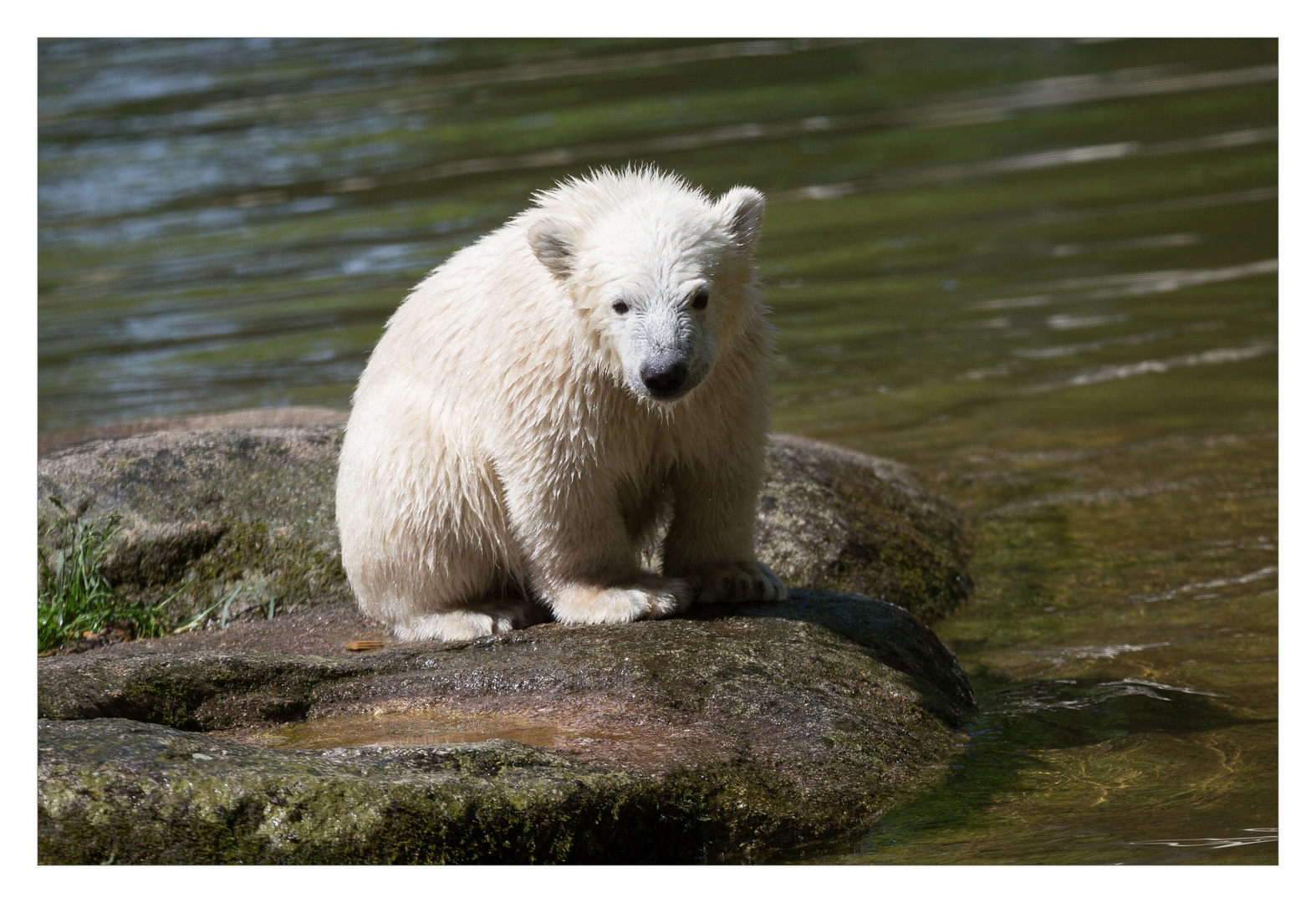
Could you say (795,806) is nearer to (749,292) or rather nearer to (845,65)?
(749,292)

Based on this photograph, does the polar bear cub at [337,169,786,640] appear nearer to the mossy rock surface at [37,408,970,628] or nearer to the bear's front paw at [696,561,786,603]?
the bear's front paw at [696,561,786,603]

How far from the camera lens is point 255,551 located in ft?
23.6

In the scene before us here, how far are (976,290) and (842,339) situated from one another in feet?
6.26

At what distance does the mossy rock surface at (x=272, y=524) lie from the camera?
7.13 m

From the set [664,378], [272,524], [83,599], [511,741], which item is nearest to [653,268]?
[664,378]

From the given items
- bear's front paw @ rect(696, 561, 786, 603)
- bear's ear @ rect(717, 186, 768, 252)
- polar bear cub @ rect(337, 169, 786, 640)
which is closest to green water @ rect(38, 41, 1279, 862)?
bear's front paw @ rect(696, 561, 786, 603)

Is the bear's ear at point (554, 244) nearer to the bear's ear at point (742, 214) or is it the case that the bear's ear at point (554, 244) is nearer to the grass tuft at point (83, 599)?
the bear's ear at point (742, 214)

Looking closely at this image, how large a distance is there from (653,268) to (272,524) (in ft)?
11.2

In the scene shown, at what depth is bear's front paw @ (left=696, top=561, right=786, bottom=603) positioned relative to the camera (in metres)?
5.64

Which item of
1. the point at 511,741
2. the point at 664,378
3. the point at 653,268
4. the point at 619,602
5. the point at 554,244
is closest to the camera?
the point at 511,741

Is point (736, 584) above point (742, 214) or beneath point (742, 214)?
beneath

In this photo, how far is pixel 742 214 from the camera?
5.10 m

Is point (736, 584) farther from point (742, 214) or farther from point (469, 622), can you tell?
point (742, 214)

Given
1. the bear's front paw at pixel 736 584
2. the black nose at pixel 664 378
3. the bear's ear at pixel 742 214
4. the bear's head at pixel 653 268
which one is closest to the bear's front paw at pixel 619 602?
the bear's front paw at pixel 736 584
